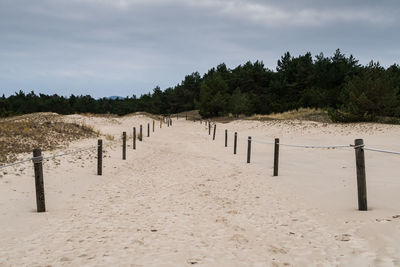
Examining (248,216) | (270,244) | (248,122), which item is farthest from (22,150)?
(248,122)

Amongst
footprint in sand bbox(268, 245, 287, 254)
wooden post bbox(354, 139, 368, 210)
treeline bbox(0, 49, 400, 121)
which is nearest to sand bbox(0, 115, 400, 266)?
footprint in sand bbox(268, 245, 287, 254)

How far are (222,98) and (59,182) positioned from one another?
47.1 meters

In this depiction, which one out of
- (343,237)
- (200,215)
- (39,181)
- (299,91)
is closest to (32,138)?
(39,181)

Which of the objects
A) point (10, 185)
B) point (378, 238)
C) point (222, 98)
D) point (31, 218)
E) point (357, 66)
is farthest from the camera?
point (222, 98)

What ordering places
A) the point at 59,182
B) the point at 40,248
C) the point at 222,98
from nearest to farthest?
the point at 40,248 < the point at 59,182 < the point at 222,98

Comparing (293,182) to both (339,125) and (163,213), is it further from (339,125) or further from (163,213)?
(339,125)

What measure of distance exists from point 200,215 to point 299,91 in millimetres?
49044

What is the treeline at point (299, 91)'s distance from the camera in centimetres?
2536

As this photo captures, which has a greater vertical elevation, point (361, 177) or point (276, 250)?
point (361, 177)

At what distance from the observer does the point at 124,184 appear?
33.0ft

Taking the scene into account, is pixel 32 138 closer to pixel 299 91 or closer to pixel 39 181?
pixel 39 181

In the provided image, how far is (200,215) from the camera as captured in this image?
6.75m

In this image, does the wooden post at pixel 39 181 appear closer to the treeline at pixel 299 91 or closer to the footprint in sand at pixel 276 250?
the footprint in sand at pixel 276 250

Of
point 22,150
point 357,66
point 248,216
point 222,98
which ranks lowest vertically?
point 248,216
